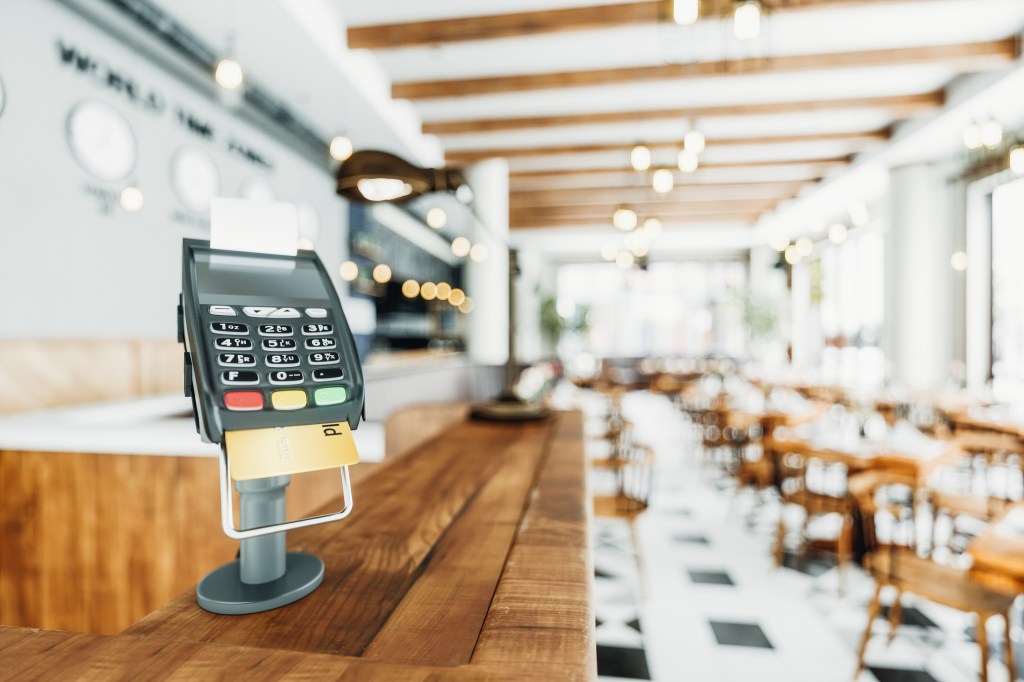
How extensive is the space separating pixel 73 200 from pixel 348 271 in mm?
4019

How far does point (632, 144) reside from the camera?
24.8 ft

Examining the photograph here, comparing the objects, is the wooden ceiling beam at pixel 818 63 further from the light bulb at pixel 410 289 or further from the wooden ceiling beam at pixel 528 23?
the light bulb at pixel 410 289

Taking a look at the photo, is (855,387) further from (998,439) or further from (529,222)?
(529,222)

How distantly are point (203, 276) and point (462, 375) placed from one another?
→ 5.09m

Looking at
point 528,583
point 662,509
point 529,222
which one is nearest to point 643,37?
point 662,509

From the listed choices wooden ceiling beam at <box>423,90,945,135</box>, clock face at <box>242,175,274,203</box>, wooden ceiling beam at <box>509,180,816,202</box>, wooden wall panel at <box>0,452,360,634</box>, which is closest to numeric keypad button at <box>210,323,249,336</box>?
wooden wall panel at <box>0,452,360,634</box>

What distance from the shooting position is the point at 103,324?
4.10m

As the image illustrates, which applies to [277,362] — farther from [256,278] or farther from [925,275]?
[925,275]

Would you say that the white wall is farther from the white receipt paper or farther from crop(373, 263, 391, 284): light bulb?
crop(373, 263, 391, 284): light bulb

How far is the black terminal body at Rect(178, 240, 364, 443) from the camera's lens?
2.15 ft

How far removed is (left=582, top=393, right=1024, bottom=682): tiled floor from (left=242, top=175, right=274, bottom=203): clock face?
4.58 m

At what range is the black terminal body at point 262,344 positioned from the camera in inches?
25.7

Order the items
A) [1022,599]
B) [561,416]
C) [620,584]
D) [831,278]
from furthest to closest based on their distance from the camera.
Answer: [831,278] < [620,584] < [1022,599] < [561,416]

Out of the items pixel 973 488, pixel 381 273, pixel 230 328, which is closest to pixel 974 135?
pixel 973 488
